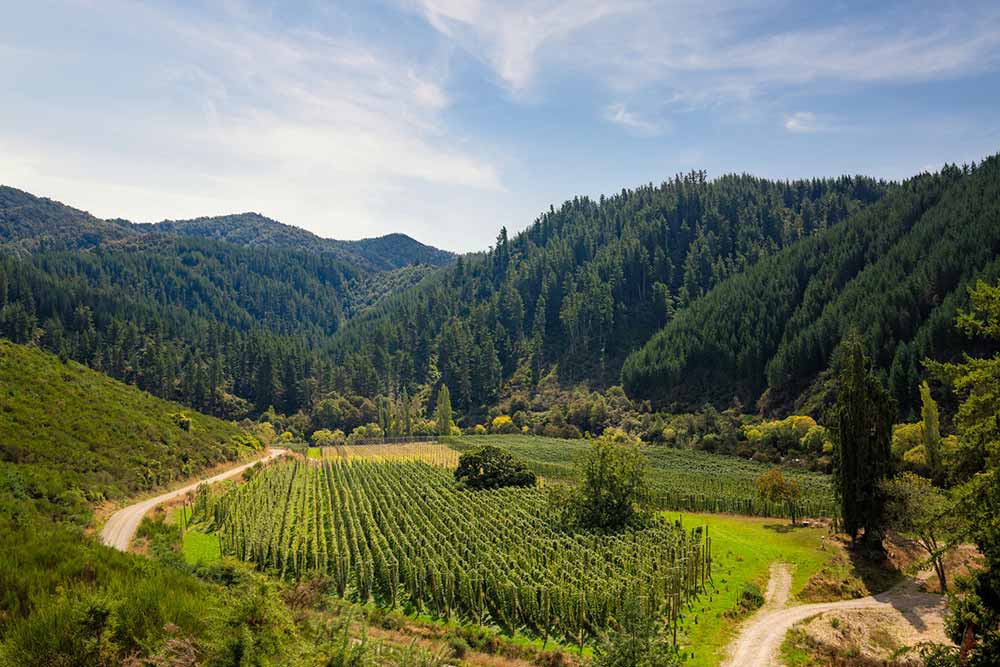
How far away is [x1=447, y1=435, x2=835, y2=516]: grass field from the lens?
53819 millimetres

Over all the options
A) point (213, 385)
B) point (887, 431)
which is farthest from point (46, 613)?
point (213, 385)

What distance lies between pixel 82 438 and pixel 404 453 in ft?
157

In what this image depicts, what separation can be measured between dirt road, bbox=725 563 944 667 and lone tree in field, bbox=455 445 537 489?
3012 cm

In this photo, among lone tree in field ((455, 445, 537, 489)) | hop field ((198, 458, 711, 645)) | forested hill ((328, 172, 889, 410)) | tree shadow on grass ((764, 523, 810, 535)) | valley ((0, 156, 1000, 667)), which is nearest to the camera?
valley ((0, 156, 1000, 667))

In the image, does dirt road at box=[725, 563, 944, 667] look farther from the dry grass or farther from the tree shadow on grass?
the dry grass

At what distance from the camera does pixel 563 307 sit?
559 ft

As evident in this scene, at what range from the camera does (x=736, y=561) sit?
3922 centimetres

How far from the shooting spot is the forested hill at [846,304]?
93375mm

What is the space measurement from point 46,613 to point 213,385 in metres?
132

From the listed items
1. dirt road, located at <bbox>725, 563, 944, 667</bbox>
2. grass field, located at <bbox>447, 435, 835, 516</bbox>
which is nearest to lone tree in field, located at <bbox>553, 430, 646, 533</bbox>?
grass field, located at <bbox>447, 435, 835, 516</bbox>

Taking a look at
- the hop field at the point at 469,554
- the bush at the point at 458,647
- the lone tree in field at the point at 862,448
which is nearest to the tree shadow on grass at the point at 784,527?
the lone tree in field at the point at 862,448

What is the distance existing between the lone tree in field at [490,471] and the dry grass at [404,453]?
54.2ft

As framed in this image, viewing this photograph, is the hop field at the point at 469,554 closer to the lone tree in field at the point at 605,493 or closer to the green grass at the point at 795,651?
the lone tree in field at the point at 605,493

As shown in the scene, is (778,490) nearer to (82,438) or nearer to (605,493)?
(605,493)
